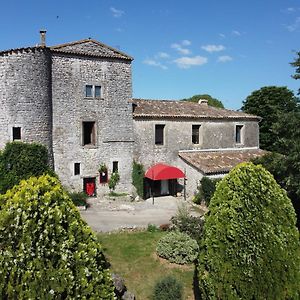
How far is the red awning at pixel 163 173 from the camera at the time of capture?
27469 mm

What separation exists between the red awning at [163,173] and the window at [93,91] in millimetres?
7437

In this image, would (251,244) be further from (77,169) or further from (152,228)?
(77,169)

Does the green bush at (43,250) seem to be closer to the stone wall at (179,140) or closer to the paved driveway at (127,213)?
the paved driveway at (127,213)

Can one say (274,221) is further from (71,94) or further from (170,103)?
(170,103)

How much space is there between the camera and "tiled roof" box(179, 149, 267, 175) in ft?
91.1

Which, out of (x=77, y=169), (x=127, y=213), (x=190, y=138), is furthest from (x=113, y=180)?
(x=190, y=138)

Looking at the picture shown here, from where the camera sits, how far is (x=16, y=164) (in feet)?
77.9

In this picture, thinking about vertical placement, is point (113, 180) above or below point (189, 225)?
above

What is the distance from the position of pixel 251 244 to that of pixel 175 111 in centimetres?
2225

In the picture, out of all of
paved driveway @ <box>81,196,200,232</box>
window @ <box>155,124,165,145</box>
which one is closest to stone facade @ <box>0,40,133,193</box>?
window @ <box>155,124,165,145</box>

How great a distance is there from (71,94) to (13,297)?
2141cm

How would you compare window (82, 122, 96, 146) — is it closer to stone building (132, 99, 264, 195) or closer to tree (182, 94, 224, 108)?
stone building (132, 99, 264, 195)

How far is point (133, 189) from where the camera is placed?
28828mm

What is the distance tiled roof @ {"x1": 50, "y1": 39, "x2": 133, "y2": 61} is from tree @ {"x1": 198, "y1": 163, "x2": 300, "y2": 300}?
20009 millimetres
